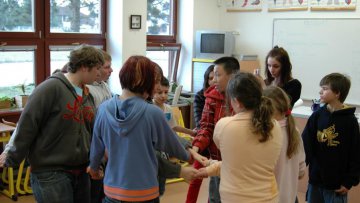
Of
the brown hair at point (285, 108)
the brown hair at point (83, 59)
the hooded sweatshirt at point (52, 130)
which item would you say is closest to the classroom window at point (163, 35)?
the brown hair at point (83, 59)

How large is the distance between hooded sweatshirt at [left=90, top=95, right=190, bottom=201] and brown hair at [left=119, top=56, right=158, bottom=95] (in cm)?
5

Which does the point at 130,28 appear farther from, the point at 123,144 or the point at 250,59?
the point at 123,144

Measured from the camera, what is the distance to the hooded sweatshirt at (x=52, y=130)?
6.97 feet

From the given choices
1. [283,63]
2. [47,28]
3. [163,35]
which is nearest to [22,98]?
[47,28]

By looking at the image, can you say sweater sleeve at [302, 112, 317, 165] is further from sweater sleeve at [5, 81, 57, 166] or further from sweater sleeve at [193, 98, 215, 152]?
sweater sleeve at [5, 81, 57, 166]

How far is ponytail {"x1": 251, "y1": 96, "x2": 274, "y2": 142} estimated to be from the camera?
1.94 metres

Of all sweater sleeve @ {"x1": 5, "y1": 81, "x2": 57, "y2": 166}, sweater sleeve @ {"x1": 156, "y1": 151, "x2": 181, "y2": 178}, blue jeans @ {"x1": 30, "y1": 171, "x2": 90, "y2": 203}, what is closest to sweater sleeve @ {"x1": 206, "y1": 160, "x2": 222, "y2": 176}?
sweater sleeve @ {"x1": 156, "y1": 151, "x2": 181, "y2": 178}

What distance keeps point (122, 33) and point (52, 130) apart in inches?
133

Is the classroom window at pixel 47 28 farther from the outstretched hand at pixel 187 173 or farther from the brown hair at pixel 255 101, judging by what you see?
the brown hair at pixel 255 101

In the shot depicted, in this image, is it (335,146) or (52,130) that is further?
(335,146)

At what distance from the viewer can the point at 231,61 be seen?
8.68ft

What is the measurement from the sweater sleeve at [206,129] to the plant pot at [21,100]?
270 centimetres

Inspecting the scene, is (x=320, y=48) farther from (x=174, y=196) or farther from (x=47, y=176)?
(x=47, y=176)

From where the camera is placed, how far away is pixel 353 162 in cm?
285
